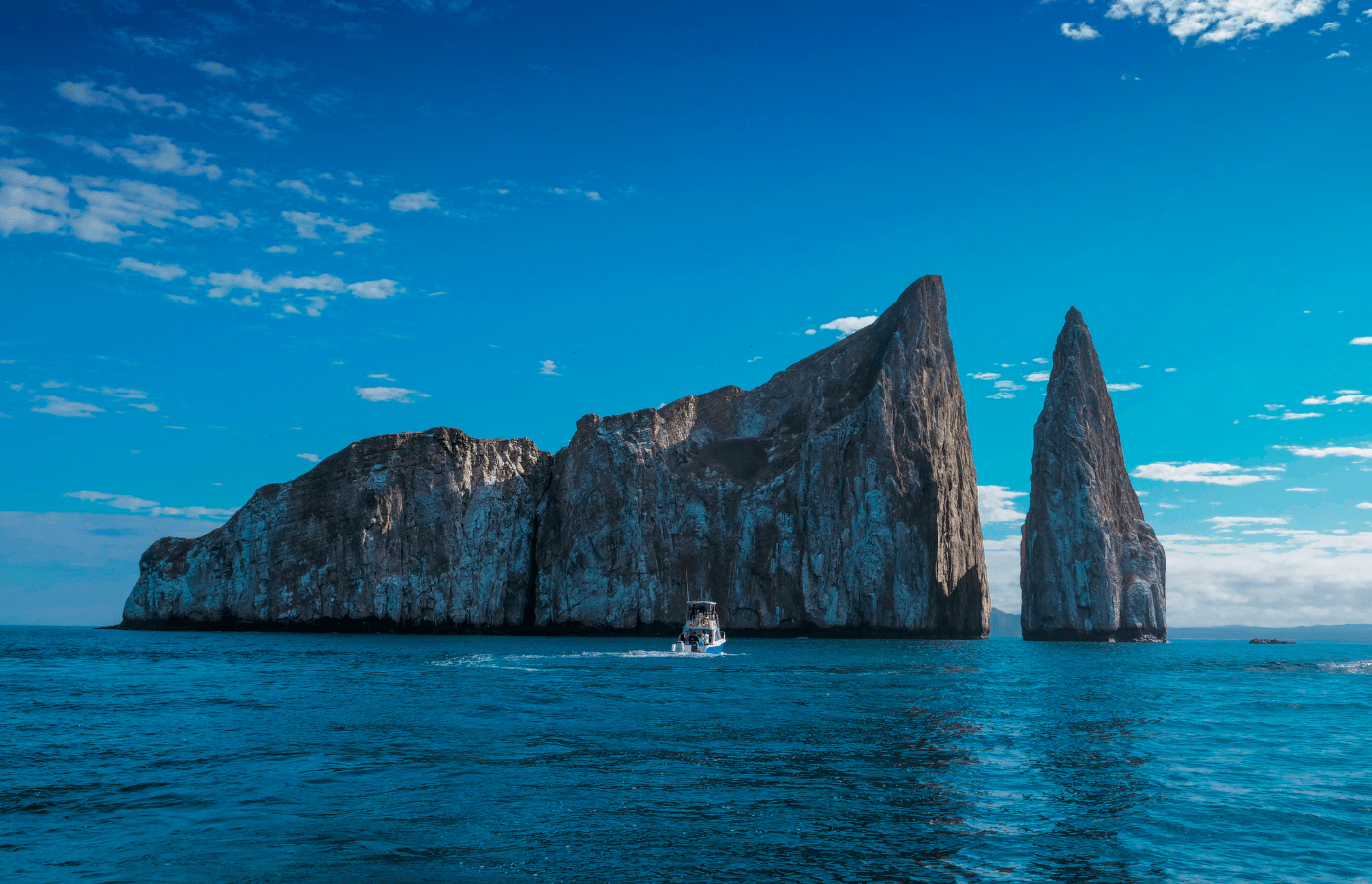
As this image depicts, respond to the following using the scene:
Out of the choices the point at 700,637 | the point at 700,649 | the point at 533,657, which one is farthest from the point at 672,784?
the point at 700,637

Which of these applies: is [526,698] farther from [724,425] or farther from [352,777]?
[724,425]

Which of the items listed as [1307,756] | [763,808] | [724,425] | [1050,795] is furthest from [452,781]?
[724,425]

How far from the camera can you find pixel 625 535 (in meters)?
99.8

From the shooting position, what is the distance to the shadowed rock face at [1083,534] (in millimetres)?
100062

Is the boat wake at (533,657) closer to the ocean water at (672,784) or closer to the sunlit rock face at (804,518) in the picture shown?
the ocean water at (672,784)

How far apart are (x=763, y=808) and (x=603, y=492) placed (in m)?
86.0

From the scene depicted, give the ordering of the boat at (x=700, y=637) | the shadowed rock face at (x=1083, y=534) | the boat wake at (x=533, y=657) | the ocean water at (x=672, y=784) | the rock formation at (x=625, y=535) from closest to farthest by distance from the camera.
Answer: the ocean water at (x=672, y=784) < the boat wake at (x=533, y=657) < the boat at (x=700, y=637) < the rock formation at (x=625, y=535) < the shadowed rock face at (x=1083, y=534)

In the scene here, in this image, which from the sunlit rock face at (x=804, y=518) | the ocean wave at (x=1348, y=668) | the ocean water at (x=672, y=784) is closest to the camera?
the ocean water at (x=672, y=784)

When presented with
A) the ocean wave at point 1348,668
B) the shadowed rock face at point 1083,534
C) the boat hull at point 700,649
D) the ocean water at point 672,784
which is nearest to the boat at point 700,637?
the boat hull at point 700,649

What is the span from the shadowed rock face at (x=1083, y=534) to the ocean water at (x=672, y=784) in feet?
214

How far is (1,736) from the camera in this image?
939 inches

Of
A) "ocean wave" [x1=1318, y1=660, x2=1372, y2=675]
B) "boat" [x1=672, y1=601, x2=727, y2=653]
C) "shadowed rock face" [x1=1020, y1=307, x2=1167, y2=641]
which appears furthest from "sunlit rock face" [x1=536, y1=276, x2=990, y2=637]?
"ocean wave" [x1=1318, y1=660, x2=1372, y2=675]

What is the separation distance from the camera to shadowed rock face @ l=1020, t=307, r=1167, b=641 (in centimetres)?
10006

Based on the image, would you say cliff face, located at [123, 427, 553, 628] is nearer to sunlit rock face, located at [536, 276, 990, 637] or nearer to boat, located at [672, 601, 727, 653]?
sunlit rock face, located at [536, 276, 990, 637]
